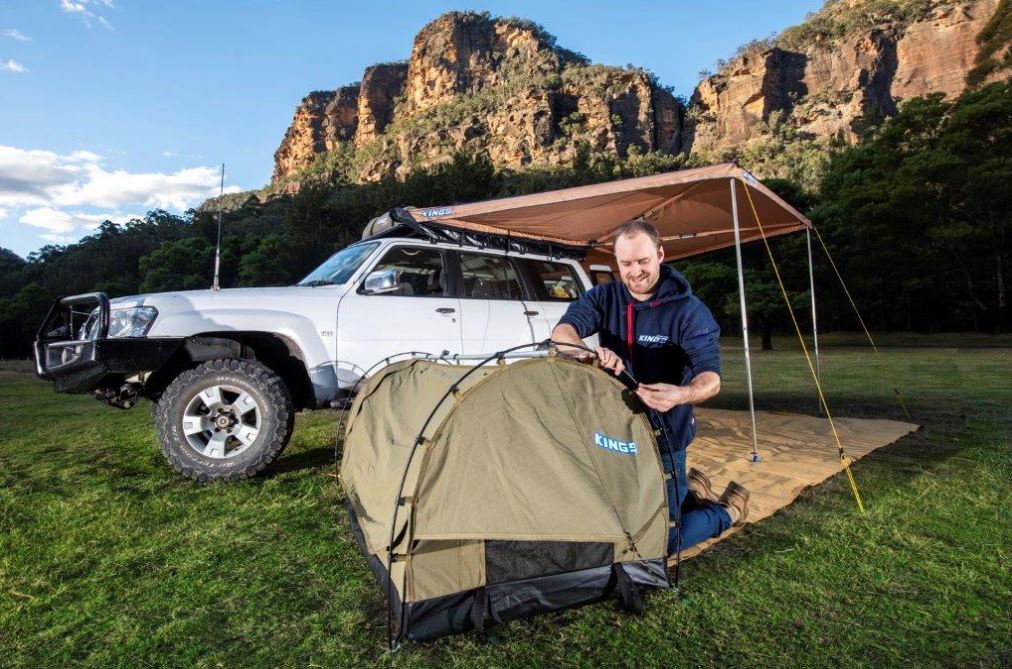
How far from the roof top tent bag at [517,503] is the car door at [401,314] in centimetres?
221

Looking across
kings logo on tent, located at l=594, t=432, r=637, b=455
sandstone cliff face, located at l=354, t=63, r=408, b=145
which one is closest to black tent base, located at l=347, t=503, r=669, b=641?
kings logo on tent, located at l=594, t=432, r=637, b=455

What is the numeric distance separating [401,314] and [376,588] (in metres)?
2.72

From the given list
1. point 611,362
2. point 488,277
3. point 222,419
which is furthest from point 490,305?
point 611,362

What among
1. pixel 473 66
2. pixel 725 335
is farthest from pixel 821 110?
pixel 473 66

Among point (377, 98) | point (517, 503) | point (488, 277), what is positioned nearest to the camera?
point (517, 503)

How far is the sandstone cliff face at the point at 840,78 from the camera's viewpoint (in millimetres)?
66750

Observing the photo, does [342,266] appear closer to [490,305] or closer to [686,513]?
[490,305]

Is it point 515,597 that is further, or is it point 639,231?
point 639,231

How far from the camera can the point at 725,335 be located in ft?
127

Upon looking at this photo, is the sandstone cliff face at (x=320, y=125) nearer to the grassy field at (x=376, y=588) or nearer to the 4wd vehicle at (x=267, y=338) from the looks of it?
the 4wd vehicle at (x=267, y=338)

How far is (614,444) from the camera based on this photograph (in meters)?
2.64

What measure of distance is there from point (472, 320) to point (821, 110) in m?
80.9

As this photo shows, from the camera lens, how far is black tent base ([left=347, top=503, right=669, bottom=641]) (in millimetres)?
2328

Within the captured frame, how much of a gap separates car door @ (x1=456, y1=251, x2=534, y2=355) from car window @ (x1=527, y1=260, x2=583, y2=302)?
26 centimetres
